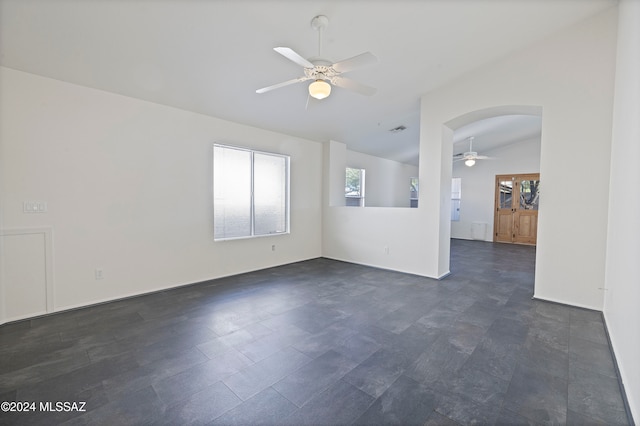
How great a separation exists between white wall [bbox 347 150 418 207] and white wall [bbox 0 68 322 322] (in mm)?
4194

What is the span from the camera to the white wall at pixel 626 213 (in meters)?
1.86

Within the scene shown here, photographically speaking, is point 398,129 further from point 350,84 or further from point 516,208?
point 516,208

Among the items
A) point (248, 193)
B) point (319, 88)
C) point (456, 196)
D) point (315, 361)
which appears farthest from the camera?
point (456, 196)

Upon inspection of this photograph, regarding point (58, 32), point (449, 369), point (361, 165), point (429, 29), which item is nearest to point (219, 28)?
point (58, 32)

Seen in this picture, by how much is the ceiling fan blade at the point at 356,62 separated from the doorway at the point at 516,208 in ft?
28.2

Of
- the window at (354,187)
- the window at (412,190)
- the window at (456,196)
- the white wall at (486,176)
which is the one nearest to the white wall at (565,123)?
the window at (354,187)

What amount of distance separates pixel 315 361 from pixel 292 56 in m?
2.57

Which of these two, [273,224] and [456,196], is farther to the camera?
[456,196]

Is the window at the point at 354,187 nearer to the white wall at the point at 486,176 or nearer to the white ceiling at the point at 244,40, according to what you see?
the white ceiling at the point at 244,40

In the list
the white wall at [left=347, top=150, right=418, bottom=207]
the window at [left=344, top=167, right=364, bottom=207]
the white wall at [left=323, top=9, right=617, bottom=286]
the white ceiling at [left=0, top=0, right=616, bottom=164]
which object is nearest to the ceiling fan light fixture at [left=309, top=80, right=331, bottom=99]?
the white ceiling at [left=0, top=0, right=616, bottom=164]

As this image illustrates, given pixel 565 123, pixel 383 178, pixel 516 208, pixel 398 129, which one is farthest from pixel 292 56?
pixel 516 208

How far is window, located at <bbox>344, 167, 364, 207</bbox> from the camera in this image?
26.2 feet

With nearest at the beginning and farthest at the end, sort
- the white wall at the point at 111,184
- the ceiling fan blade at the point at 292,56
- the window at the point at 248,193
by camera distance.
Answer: the ceiling fan blade at the point at 292,56 < the white wall at the point at 111,184 < the window at the point at 248,193

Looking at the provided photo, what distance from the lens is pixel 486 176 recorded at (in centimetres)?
931
